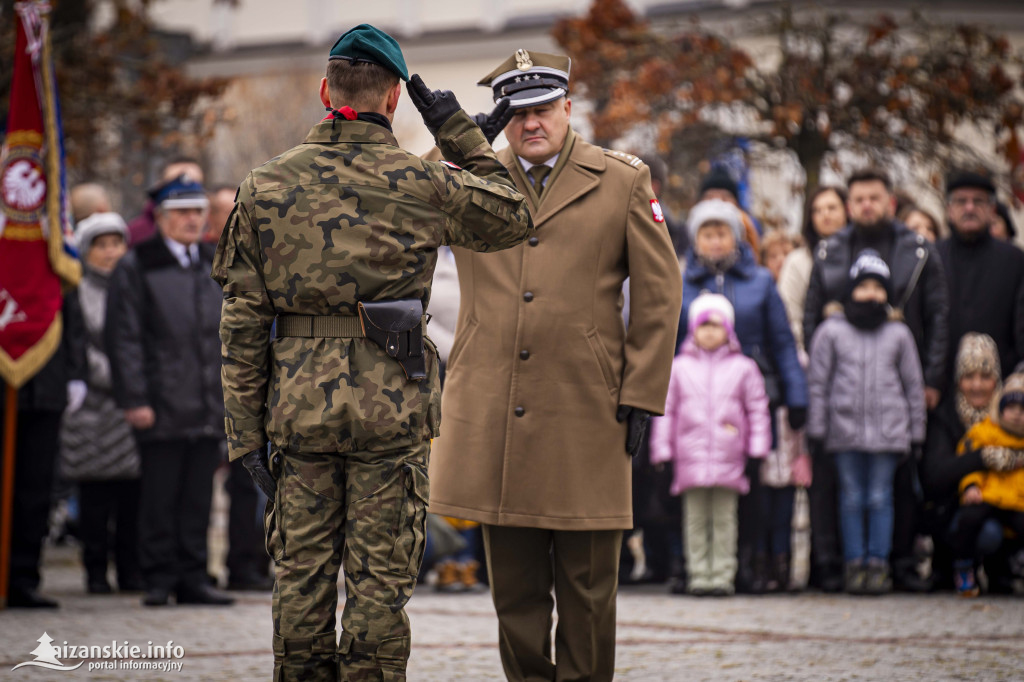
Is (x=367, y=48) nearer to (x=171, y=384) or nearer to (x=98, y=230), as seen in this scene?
(x=171, y=384)

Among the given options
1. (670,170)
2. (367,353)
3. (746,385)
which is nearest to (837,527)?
(746,385)

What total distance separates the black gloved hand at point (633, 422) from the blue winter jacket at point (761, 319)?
3.51 metres

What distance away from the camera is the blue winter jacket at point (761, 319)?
8.40 metres

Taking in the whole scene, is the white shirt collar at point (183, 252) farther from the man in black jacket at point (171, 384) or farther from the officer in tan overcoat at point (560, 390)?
the officer in tan overcoat at point (560, 390)

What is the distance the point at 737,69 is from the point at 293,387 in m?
9.19

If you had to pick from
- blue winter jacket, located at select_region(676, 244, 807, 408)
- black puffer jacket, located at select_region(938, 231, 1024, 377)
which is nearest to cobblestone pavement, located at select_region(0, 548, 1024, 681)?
blue winter jacket, located at select_region(676, 244, 807, 408)

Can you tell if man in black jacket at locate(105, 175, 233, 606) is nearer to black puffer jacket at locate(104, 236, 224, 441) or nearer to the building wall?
black puffer jacket at locate(104, 236, 224, 441)

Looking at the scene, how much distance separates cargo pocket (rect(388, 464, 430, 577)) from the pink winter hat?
4.36 metres

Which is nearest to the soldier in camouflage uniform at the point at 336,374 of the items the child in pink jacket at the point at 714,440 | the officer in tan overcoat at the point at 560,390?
the officer in tan overcoat at the point at 560,390

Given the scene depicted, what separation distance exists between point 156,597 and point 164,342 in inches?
55.0

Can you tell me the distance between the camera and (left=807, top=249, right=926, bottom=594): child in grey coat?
826 cm

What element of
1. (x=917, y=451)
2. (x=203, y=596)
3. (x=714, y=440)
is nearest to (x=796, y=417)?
(x=714, y=440)

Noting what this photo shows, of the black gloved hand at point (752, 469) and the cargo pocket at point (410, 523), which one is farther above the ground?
the black gloved hand at point (752, 469)

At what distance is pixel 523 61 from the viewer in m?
5.11
